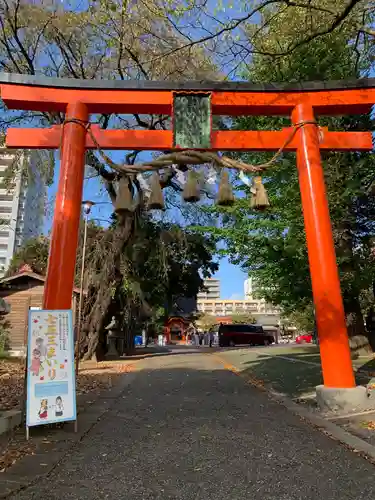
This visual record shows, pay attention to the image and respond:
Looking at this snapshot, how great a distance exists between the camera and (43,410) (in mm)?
5309

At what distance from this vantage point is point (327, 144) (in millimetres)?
7898

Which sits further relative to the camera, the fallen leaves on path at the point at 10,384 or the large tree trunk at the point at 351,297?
the large tree trunk at the point at 351,297

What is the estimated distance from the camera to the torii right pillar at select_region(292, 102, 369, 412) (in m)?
6.74

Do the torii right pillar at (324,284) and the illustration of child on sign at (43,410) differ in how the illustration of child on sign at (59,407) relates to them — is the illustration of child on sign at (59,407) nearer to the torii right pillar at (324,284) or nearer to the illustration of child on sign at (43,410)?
the illustration of child on sign at (43,410)

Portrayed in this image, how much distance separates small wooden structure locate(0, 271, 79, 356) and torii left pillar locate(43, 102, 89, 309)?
1360 cm

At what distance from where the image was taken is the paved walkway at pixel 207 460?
3516mm

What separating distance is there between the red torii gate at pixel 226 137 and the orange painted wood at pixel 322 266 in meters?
0.02

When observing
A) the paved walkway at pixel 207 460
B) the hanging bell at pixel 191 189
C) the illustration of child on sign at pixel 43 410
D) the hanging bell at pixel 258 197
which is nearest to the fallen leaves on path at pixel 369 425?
the paved walkway at pixel 207 460

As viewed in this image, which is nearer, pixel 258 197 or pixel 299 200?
pixel 258 197

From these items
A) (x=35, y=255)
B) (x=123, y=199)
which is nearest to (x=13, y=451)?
(x=123, y=199)

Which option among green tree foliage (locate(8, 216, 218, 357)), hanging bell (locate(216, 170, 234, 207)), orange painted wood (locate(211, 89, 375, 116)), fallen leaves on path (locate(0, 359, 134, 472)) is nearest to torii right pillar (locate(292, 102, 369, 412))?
orange painted wood (locate(211, 89, 375, 116))

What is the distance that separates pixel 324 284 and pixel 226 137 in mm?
3281

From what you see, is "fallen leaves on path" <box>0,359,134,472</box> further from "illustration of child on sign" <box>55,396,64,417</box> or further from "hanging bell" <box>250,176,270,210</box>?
"hanging bell" <box>250,176,270,210</box>

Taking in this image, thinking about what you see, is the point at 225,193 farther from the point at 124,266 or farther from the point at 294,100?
the point at 124,266
